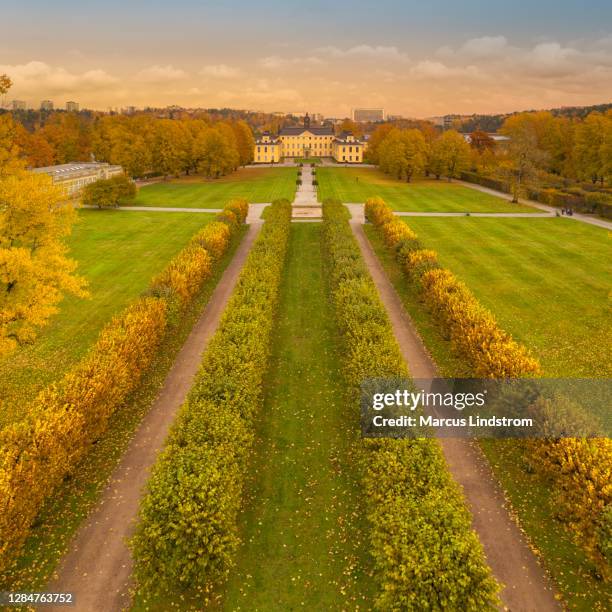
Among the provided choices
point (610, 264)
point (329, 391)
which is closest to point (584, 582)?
point (329, 391)

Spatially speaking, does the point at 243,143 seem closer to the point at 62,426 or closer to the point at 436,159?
the point at 436,159

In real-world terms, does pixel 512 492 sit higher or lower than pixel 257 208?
lower

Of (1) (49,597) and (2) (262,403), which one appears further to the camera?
(2) (262,403)

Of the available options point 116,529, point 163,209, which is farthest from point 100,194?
point 116,529

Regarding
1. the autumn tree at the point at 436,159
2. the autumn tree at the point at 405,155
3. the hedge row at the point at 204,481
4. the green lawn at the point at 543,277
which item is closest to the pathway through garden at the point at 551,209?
the green lawn at the point at 543,277

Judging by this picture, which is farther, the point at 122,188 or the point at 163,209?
the point at 122,188

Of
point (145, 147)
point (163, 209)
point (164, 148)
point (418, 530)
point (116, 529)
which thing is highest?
point (164, 148)

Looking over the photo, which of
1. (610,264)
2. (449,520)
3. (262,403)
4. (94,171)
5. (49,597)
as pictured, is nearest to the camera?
(449,520)

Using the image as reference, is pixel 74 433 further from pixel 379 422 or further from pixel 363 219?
pixel 363 219

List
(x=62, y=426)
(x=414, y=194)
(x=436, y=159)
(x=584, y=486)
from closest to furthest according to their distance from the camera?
(x=584, y=486)
(x=62, y=426)
(x=414, y=194)
(x=436, y=159)
